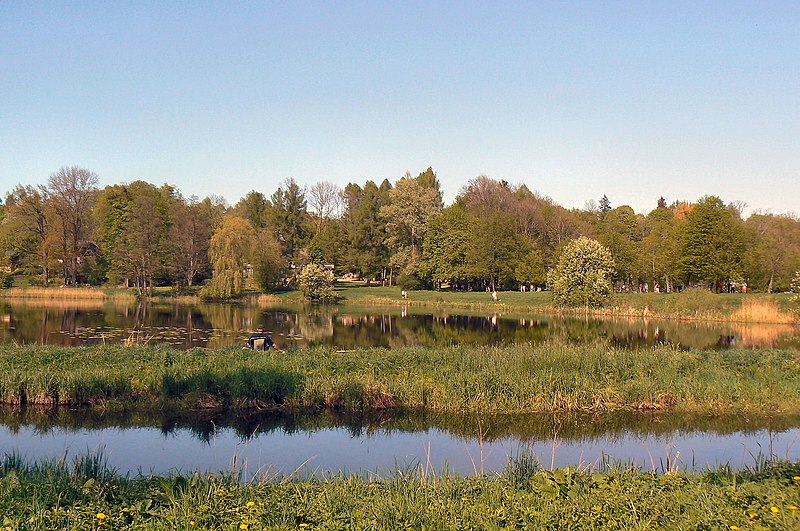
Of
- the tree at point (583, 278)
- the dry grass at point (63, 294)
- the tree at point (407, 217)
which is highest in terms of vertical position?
the tree at point (407, 217)

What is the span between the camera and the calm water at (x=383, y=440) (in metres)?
12.8

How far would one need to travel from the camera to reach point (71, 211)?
227 feet

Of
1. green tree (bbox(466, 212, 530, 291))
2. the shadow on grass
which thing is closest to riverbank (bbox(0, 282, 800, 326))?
green tree (bbox(466, 212, 530, 291))

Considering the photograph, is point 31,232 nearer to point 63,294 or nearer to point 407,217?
point 63,294

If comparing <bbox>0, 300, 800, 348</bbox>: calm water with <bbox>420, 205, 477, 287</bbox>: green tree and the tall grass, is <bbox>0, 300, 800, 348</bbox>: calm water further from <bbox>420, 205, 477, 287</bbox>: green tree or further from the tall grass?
A: <bbox>420, 205, 477, 287</bbox>: green tree

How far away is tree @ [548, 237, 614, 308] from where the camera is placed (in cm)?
5278

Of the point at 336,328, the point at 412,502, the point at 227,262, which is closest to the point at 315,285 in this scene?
the point at 227,262

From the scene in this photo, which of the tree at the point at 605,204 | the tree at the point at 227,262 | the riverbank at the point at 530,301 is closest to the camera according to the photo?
the riverbank at the point at 530,301

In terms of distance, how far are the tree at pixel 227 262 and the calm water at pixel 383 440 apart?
4655 cm

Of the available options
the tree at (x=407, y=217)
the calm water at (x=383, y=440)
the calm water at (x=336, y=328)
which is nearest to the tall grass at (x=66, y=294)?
the calm water at (x=336, y=328)

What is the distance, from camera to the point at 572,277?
53500 mm

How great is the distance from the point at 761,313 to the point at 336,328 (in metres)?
27.9

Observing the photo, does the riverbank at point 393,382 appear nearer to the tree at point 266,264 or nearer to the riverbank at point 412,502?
the riverbank at point 412,502

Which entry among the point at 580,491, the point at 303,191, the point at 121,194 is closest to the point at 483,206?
the point at 303,191
